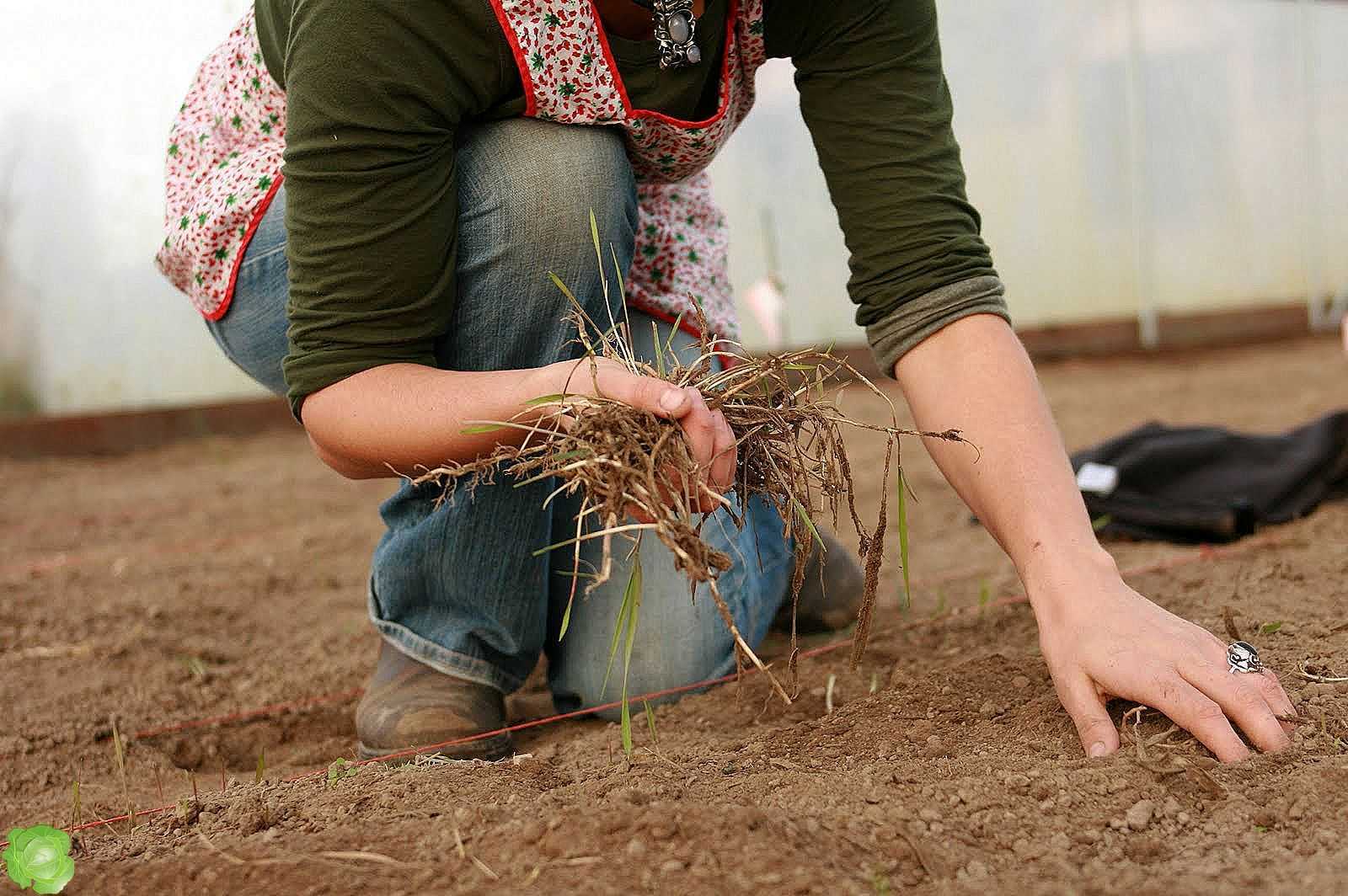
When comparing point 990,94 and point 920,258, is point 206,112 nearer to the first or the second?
point 920,258

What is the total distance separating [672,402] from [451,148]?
0.42m

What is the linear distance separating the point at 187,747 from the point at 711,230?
1004 millimetres

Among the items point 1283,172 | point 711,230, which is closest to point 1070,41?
point 1283,172

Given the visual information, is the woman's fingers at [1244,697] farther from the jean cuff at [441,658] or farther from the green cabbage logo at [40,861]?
the green cabbage logo at [40,861]

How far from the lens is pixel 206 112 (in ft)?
4.97

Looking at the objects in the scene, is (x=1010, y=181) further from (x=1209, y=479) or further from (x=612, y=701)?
(x=612, y=701)

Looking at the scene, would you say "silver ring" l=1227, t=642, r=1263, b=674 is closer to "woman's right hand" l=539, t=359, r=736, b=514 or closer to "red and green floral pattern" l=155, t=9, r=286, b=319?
"woman's right hand" l=539, t=359, r=736, b=514

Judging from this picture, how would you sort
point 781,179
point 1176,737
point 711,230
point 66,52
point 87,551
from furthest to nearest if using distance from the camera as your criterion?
point 781,179
point 66,52
point 87,551
point 711,230
point 1176,737

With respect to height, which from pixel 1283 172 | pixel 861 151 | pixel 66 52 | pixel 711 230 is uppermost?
pixel 66 52

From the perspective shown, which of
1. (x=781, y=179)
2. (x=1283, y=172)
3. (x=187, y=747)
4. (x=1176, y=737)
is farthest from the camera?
(x=1283, y=172)

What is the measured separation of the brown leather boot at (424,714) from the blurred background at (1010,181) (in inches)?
145

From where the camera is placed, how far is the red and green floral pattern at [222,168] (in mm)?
1396

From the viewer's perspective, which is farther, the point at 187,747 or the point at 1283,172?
the point at 1283,172

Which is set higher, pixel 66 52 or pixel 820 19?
pixel 66 52
